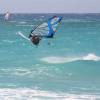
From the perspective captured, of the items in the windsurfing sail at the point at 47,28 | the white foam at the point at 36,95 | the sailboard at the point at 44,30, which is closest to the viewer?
the white foam at the point at 36,95

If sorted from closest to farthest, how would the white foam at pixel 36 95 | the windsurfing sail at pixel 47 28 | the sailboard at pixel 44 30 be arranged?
the white foam at pixel 36 95 < the sailboard at pixel 44 30 < the windsurfing sail at pixel 47 28

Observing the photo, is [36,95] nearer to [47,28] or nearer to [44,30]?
[44,30]

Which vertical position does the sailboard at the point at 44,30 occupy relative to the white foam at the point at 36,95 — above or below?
above

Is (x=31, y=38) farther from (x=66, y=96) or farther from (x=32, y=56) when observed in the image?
(x=32, y=56)

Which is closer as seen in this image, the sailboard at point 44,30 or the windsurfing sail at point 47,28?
the sailboard at point 44,30

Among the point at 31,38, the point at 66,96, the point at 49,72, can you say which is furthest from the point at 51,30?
the point at 49,72

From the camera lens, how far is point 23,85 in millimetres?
25312

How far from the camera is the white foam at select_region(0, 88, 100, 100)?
71.8 ft

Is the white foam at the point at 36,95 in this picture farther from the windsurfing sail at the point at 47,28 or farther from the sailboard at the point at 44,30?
the windsurfing sail at the point at 47,28

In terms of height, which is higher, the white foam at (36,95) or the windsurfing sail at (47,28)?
the windsurfing sail at (47,28)

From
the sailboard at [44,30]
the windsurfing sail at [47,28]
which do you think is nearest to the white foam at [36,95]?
the sailboard at [44,30]

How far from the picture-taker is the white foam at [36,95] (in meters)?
21.9

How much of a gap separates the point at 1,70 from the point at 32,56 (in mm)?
10893

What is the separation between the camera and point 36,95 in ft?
73.8
